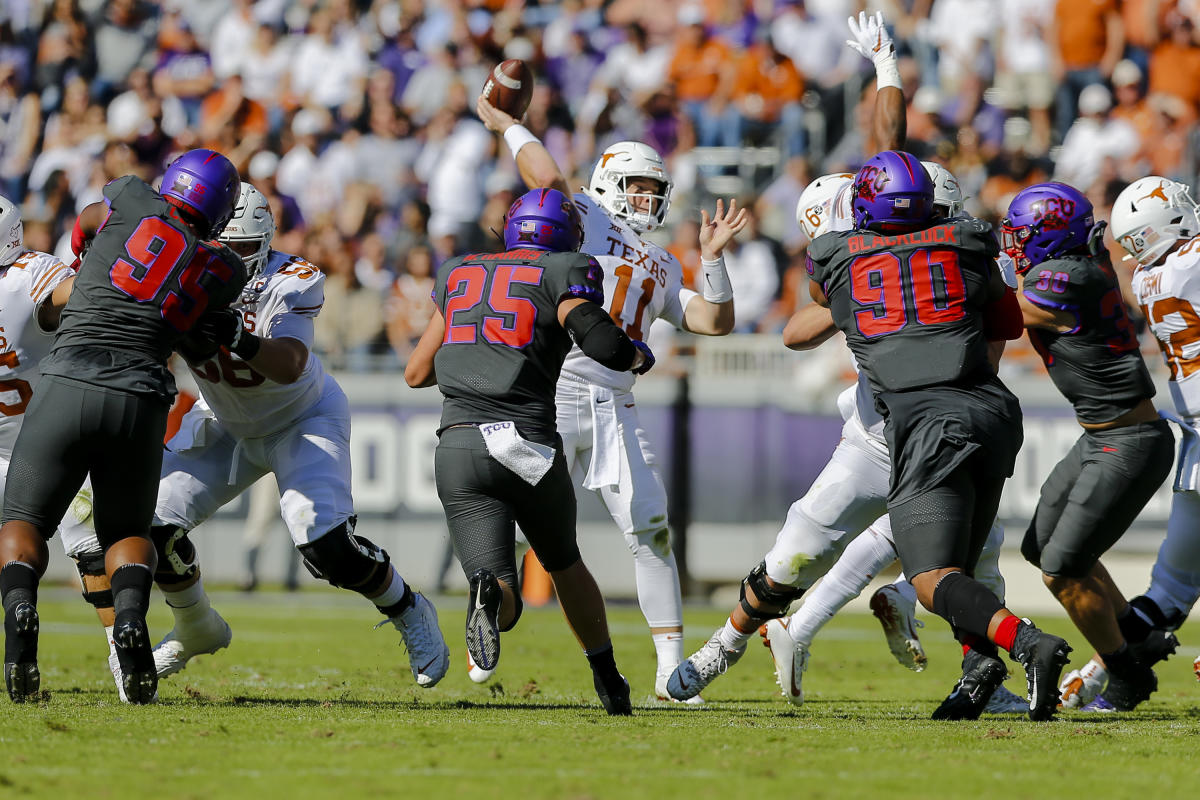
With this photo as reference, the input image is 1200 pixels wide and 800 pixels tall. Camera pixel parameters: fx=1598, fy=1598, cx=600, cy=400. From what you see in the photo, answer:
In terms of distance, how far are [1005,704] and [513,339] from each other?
247 cm

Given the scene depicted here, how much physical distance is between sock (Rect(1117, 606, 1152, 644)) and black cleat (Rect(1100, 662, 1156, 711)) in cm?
14

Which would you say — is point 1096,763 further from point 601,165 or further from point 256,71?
point 256,71

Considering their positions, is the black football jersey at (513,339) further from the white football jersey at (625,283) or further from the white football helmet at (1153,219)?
the white football helmet at (1153,219)

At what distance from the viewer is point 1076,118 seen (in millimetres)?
14461

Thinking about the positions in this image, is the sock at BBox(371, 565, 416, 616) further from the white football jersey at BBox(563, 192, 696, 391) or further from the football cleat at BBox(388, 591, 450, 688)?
the white football jersey at BBox(563, 192, 696, 391)

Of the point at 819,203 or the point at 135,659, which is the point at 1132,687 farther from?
the point at 135,659

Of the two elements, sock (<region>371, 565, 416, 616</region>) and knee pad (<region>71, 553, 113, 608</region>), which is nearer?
sock (<region>371, 565, 416, 616</region>)

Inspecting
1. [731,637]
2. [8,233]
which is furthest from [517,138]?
[731,637]

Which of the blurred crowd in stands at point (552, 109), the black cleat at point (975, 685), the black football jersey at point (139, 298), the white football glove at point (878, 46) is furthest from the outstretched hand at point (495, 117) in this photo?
the blurred crowd in stands at point (552, 109)

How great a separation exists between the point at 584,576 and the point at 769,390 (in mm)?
6553

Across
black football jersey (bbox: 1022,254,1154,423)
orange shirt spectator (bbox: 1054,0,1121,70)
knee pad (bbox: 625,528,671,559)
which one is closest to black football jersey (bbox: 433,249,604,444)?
knee pad (bbox: 625,528,671,559)

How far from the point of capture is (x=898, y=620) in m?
6.50

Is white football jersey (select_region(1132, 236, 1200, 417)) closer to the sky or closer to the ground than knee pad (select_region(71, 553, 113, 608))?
closer to the sky

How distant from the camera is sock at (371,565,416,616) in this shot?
6.23 metres
